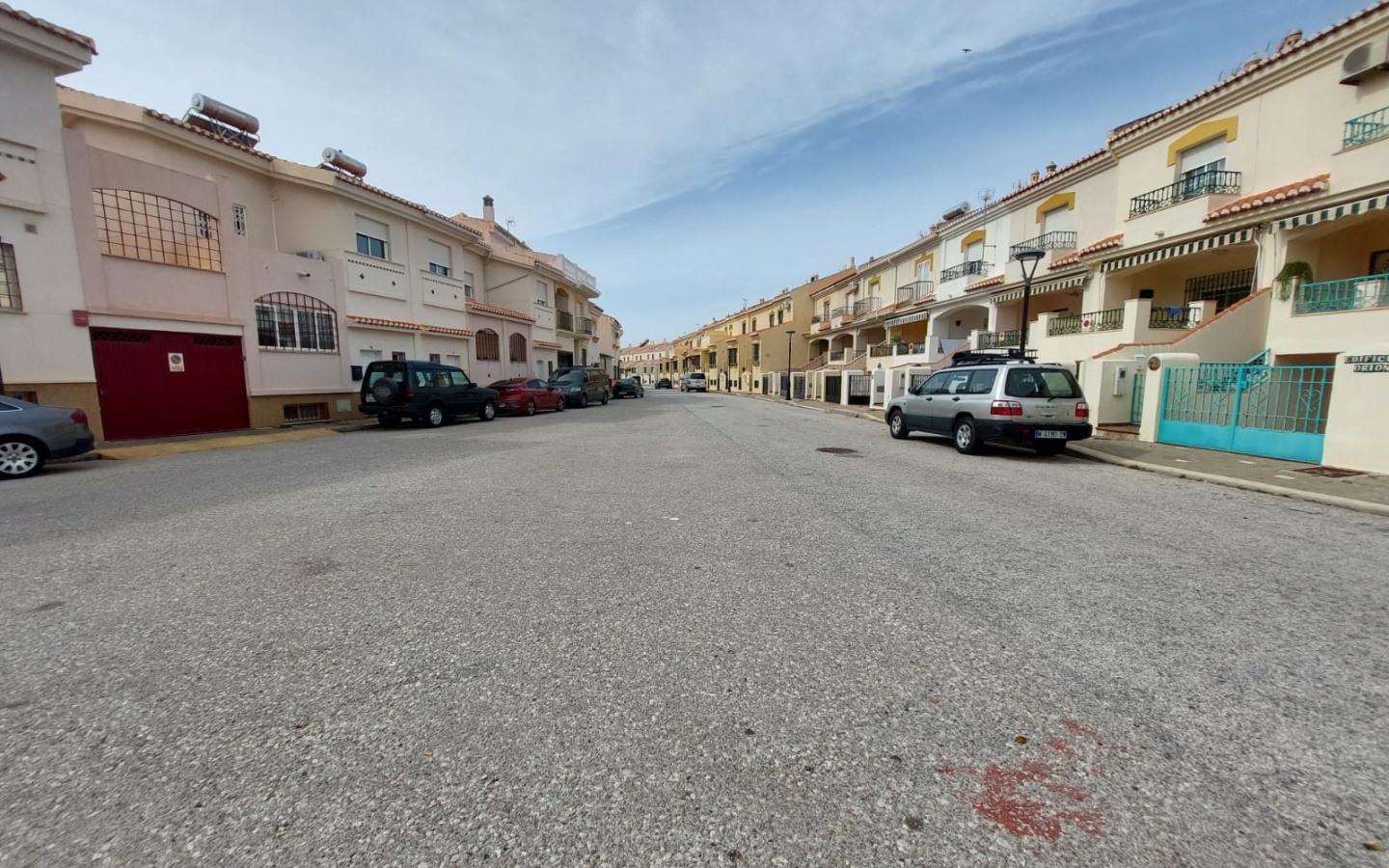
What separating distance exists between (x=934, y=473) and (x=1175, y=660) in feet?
18.3

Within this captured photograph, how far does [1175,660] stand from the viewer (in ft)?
9.61

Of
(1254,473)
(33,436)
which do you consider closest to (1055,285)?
(1254,473)

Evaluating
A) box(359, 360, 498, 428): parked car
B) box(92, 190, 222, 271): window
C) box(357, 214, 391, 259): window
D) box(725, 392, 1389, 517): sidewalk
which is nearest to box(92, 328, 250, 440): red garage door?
box(92, 190, 222, 271): window

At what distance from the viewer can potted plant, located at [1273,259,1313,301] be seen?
10.9 metres

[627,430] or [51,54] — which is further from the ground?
[51,54]

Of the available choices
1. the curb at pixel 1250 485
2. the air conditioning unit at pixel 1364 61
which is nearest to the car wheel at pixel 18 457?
the curb at pixel 1250 485

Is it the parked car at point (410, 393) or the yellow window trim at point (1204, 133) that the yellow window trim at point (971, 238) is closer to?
the yellow window trim at point (1204, 133)

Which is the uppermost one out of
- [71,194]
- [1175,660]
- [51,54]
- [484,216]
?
[484,216]

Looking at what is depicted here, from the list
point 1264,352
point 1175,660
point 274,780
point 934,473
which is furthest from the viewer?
point 1264,352

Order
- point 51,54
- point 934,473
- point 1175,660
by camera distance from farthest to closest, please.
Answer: point 51,54
point 934,473
point 1175,660

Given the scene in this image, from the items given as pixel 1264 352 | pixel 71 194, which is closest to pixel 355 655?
pixel 71 194

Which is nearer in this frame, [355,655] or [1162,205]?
[355,655]

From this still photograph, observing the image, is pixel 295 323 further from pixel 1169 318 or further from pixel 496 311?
pixel 1169 318

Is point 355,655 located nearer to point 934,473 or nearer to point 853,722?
point 853,722
